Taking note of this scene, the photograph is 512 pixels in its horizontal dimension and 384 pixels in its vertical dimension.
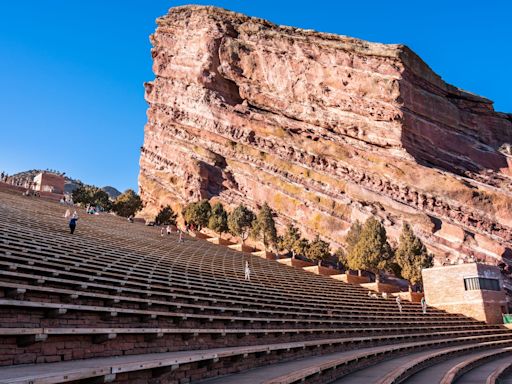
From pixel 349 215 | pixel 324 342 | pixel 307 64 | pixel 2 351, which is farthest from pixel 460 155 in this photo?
pixel 2 351

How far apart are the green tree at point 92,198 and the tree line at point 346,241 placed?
12.1 metres

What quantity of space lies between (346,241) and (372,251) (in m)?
9.24

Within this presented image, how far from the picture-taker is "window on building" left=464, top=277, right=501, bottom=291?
35934mm

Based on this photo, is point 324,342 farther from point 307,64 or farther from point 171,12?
point 171,12

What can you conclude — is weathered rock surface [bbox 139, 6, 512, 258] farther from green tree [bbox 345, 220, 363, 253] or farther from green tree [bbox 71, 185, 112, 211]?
green tree [bbox 345, 220, 363, 253]

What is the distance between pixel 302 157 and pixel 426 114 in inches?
872

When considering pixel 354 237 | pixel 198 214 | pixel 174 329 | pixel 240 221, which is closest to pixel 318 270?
pixel 354 237

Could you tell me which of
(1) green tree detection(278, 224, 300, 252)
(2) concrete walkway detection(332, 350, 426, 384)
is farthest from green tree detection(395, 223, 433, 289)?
(2) concrete walkway detection(332, 350, 426, 384)

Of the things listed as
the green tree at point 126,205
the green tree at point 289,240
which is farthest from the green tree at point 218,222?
the green tree at point 126,205

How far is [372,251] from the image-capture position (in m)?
47.7

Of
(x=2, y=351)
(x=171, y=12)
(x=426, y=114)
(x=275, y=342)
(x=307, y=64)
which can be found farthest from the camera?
(x=171, y=12)

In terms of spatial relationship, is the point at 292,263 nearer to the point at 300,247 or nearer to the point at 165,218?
the point at 300,247

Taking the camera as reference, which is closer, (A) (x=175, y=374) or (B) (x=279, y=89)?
(A) (x=175, y=374)

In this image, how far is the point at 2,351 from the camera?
667cm
